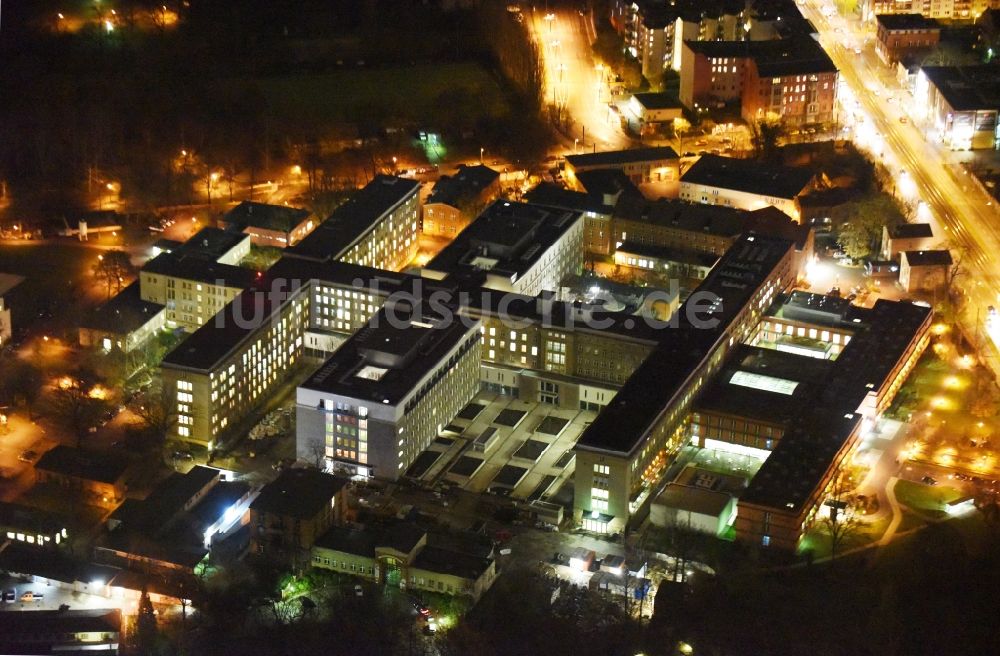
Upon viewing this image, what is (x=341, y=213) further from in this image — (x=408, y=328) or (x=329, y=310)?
(x=408, y=328)

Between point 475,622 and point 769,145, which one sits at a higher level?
point 769,145

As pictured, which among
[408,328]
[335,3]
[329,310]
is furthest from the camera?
[335,3]

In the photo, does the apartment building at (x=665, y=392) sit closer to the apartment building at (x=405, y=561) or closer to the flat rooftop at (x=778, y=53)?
the apartment building at (x=405, y=561)

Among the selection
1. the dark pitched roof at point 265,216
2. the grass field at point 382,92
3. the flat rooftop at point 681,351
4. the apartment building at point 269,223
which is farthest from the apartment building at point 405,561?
the grass field at point 382,92

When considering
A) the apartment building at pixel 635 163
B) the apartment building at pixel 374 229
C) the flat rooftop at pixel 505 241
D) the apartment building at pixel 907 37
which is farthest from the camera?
the apartment building at pixel 907 37

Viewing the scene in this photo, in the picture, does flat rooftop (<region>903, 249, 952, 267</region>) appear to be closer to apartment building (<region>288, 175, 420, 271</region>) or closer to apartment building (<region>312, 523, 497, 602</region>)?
apartment building (<region>288, 175, 420, 271</region>)

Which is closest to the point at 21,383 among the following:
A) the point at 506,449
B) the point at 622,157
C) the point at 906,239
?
the point at 506,449

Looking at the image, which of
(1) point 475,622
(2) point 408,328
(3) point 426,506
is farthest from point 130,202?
(1) point 475,622
